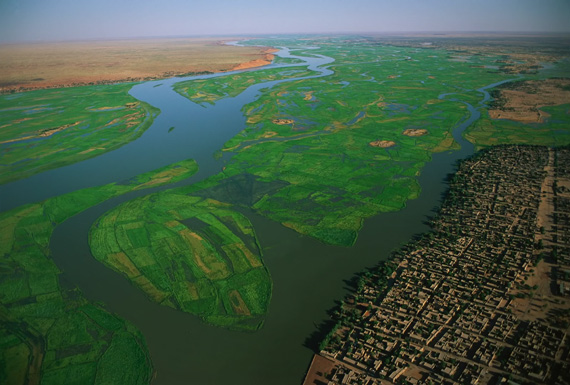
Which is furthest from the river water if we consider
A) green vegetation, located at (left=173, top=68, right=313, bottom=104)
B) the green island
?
green vegetation, located at (left=173, top=68, right=313, bottom=104)

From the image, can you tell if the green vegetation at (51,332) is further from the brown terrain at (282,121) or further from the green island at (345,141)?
the brown terrain at (282,121)

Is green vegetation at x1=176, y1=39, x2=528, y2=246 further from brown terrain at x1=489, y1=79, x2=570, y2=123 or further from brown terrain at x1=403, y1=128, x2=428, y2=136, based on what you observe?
brown terrain at x1=489, y1=79, x2=570, y2=123

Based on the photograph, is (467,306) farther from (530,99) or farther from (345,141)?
(530,99)

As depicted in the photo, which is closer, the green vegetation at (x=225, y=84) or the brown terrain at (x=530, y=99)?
the brown terrain at (x=530, y=99)

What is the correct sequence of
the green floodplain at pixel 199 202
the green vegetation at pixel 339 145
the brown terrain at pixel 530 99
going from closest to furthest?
the green floodplain at pixel 199 202 → the green vegetation at pixel 339 145 → the brown terrain at pixel 530 99

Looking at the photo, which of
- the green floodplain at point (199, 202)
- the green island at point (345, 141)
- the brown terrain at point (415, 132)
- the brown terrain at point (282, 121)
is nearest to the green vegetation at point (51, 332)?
the green floodplain at point (199, 202)

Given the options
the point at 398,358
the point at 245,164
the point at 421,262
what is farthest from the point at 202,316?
the point at 245,164

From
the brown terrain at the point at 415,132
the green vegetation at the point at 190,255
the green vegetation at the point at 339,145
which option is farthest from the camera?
the brown terrain at the point at 415,132

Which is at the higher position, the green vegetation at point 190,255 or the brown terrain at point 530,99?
the brown terrain at point 530,99
